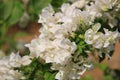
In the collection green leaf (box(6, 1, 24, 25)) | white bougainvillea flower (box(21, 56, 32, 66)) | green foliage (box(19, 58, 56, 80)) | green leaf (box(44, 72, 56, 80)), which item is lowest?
green leaf (box(44, 72, 56, 80))

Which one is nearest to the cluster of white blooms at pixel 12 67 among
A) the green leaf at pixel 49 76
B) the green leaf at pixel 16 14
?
the green leaf at pixel 49 76

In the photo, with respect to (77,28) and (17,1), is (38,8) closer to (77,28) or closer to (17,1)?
(17,1)

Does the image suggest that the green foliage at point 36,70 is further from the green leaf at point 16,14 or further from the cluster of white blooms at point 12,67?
the green leaf at point 16,14

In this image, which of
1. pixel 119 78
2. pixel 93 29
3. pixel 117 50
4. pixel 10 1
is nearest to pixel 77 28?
pixel 93 29

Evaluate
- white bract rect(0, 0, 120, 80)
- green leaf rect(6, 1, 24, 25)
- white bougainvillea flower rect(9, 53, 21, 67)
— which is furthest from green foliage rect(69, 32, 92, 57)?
green leaf rect(6, 1, 24, 25)

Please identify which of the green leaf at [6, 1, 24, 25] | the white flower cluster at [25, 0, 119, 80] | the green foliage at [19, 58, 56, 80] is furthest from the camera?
the green leaf at [6, 1, 24, 25]

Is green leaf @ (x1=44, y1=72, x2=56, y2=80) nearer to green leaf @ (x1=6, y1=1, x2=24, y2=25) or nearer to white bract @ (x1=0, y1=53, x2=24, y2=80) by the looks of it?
white bract @ (x1=0, y1=53, x2=24, y2=80)
